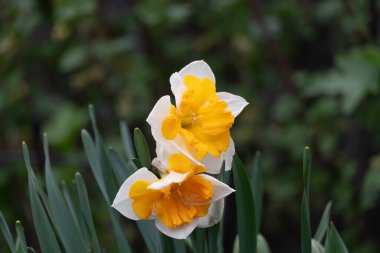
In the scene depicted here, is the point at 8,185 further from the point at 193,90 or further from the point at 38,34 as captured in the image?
the point at 193,90

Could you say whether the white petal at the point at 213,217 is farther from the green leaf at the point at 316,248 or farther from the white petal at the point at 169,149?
the green leaf at the point at 316,248

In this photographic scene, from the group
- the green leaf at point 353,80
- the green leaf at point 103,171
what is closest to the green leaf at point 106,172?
the green leaf at point 103,171

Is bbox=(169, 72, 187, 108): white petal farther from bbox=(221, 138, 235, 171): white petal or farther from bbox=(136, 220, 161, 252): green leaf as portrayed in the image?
bbox=(136, 220, 161, 252): green leaf

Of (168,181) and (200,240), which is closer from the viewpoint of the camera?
(168,181)

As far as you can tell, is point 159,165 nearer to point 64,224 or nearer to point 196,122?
point 196,122

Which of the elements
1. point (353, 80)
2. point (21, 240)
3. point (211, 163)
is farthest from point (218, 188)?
point (353, 80)

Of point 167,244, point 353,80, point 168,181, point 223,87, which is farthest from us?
point 223,87

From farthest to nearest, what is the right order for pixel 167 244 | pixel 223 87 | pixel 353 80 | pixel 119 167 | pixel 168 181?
pixel 223 87 < pixel 353 80 < pixel 119 167 < pixel 167 244 < pixel 168 181
